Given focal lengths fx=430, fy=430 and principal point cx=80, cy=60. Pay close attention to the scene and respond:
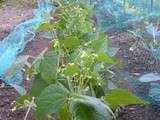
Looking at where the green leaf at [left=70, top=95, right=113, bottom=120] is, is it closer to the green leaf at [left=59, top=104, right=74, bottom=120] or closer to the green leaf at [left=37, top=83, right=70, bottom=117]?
the green leaf at [left=37, top=83, right=70, bottom=117]

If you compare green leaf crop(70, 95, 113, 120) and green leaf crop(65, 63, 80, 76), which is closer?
green leaf crop(70, 95, 113, 120)

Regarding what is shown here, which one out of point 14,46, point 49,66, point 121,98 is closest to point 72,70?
point 49,66

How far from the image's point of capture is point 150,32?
3.38 metres

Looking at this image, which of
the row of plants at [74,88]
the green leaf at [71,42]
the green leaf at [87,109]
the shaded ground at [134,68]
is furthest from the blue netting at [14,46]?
the green leaf at [87,109]

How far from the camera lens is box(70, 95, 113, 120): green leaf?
5.29 ft

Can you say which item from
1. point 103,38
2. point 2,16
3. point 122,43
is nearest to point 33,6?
point 2,16

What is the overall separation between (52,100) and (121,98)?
313 mm

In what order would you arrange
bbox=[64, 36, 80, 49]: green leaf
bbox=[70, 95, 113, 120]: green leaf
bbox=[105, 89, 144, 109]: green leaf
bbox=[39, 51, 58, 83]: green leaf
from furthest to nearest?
bbox=[64, 36, 80, 49]: green leaf → bbox=[39, 51, 58, 83]: green leaf → bbox=[105, 89, 144, 109]: green leaf → bbox=[70, 95, 113, 120]: green leaf

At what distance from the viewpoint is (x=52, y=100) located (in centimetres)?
165

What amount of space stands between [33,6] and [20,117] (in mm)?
5295

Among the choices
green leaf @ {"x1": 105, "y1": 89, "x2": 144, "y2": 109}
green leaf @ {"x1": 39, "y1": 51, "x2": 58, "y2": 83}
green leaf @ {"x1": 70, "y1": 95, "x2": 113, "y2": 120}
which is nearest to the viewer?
green leaf @ {"x1": 70, "y1": 95, "x2": 113, "y2": 120}

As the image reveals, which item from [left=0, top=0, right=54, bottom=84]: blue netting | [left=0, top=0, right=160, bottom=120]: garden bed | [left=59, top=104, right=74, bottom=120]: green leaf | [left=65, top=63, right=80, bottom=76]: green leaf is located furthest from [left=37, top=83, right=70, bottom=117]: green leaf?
[left=0, top=0, right=54, bottom=84]: blue netting

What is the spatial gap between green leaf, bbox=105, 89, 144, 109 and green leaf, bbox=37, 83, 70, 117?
9.4 inches

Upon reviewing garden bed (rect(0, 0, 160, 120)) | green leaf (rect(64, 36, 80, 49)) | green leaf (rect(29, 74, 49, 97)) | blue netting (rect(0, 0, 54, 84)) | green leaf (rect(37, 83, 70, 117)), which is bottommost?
garden bed (rect(0, 0, 160, 120))
